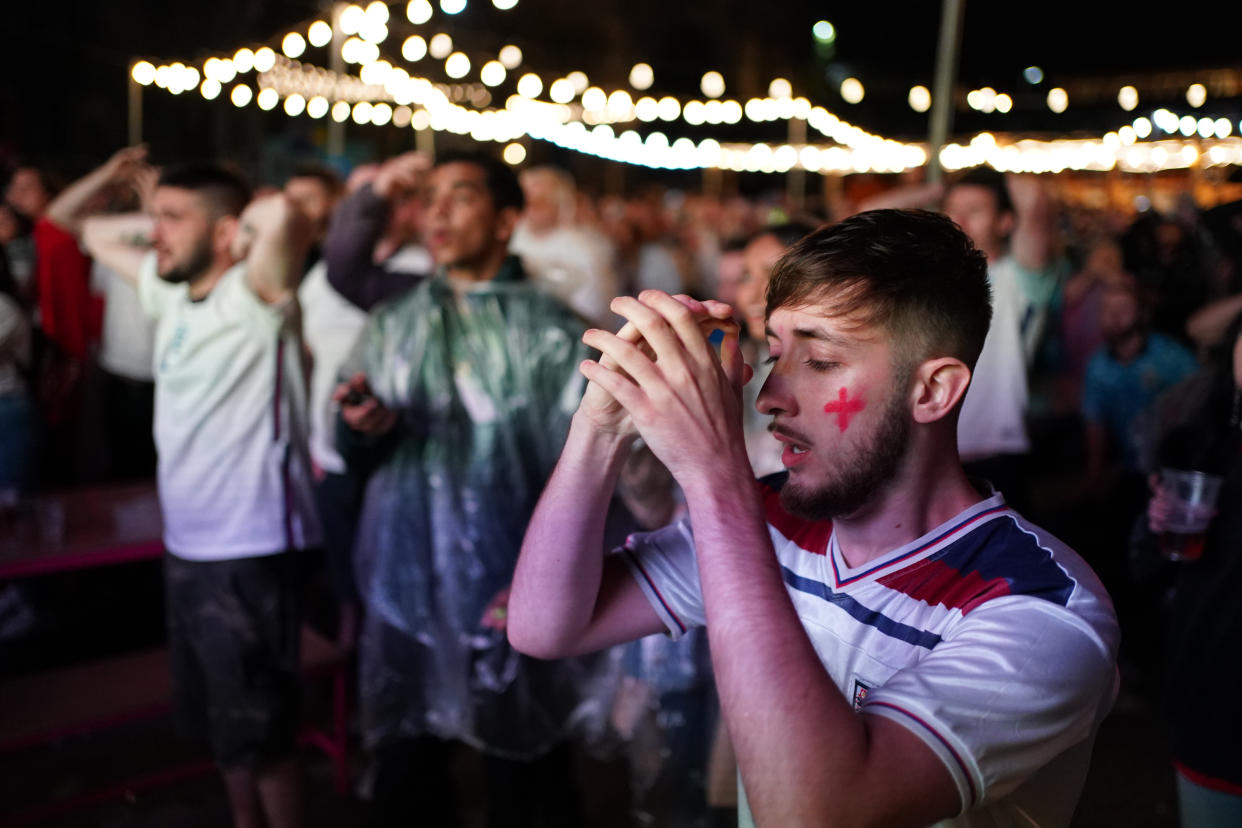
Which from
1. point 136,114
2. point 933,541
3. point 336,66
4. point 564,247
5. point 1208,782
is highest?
point 336,66

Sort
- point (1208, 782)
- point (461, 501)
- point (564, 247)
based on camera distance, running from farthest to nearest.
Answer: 1. point (564, 247)
2. point (461, 501)
3. point (1208, 782)

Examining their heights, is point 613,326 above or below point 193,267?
below

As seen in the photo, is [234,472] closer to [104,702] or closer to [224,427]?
[224,427]

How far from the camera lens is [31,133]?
310 inches

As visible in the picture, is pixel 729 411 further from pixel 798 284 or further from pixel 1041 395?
pixel 1041 395

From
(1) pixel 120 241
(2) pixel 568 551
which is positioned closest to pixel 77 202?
(1) pixel 120 241

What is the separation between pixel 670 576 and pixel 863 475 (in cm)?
35

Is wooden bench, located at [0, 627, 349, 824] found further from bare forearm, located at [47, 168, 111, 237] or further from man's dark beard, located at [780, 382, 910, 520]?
man's dark beard, located at [780, 382, 910, 520]

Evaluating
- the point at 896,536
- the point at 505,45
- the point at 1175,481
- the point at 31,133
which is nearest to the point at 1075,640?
the point at 896,536

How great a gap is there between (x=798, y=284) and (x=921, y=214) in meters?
0.18

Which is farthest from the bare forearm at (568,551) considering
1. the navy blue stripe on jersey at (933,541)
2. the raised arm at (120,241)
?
the raised arm at (120,241)

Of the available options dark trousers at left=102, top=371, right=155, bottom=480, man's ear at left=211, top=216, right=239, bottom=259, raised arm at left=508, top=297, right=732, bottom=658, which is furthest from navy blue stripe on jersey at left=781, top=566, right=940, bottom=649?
dark trousers at left=102, top=371, right=155, bottom=480

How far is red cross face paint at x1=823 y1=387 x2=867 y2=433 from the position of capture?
1.10 m

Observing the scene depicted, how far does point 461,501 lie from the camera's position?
8.11 feet
